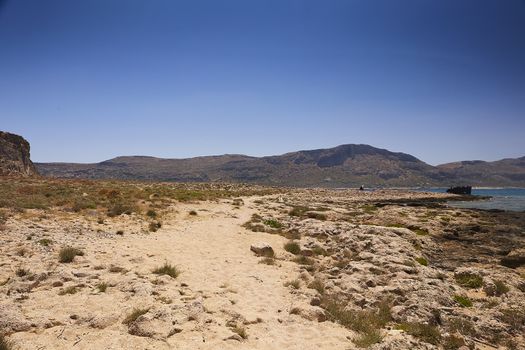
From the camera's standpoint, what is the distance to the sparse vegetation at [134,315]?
9.09 metres

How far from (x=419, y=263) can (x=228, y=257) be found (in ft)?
32.4

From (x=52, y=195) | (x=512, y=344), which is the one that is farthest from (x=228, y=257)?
(x=52, y=195)

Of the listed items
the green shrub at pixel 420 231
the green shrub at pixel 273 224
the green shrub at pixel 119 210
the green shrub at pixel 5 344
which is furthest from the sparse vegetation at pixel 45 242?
the green shrub at pixel 420 231

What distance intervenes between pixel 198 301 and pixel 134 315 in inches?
75.3

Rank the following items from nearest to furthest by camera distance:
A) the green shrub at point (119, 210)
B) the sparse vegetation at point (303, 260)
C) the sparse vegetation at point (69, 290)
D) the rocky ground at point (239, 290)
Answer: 1. the rocky ground at point (239, 290)
2. the sparse vegetation at point (69, 290)
3. the sparse vegetation at point (303, 260)
4. the green shrub at point (119, 210)

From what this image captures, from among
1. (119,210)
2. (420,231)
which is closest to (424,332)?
(420,231)

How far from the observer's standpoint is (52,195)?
3091 cm

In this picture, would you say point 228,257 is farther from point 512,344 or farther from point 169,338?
point 512,344

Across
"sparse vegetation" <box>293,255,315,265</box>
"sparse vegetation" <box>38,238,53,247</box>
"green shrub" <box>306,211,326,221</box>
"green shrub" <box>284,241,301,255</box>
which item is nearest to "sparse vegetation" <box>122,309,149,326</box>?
"sparse vegetation" <box>38,238,53,247</box>

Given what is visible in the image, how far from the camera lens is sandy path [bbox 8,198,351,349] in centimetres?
834

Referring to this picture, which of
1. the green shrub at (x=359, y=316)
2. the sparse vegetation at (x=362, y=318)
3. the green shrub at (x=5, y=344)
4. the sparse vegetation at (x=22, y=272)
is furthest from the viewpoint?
the sparse vegetation at (x=22, y=272)

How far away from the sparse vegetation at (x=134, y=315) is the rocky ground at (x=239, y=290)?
0.04m

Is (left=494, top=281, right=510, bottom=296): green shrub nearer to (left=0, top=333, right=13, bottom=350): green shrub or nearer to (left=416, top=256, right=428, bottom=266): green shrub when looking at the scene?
(left=416, top=256, right=428, bottom=266): green shrub

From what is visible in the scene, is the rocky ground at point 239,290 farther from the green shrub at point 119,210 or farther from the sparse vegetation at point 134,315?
the green shrub at point 119,210
